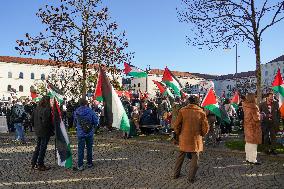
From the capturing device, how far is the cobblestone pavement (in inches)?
340

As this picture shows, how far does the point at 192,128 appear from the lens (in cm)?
888

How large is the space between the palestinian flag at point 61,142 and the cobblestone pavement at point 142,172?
281 millimetres

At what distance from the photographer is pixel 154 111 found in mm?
19062

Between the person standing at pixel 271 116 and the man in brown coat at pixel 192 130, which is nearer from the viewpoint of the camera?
the man in brown coat at pixel 192 130

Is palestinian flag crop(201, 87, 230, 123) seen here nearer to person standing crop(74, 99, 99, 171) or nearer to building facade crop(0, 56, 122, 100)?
person standing crop(74, 99, 99, 171)

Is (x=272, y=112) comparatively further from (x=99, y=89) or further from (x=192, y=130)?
(x=99, y=89)

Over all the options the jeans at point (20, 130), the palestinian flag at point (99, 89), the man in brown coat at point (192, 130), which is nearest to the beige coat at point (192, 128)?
the man in brown coat at point (192, 130)

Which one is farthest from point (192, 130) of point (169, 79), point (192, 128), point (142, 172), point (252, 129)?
point (169, 79)

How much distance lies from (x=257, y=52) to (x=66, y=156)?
29.9 feet

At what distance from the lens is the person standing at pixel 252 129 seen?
1093 cm

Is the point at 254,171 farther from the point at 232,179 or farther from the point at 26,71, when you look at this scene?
the point at 26,71

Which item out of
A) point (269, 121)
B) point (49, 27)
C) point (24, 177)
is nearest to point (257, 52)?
point (269, 121)

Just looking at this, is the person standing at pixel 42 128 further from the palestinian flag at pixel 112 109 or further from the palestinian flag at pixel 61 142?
the palestinian flag at pixel 112 109

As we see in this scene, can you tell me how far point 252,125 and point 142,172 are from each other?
10.6ft
